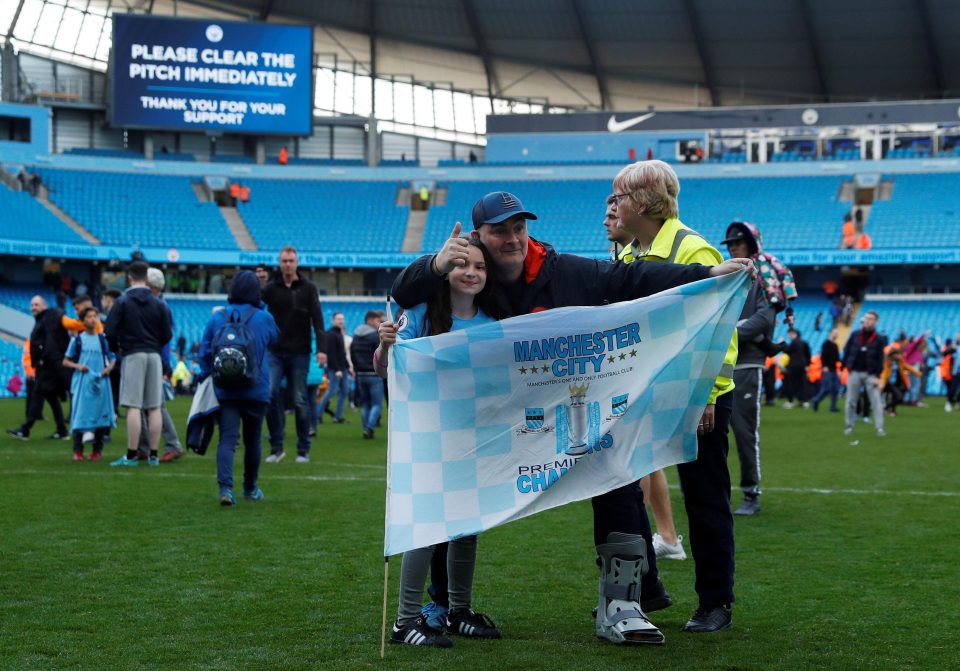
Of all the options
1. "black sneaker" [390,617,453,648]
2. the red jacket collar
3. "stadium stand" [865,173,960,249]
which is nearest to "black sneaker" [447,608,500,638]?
"black sneaker" [390,617,453,648]

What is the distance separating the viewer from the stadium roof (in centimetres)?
4503

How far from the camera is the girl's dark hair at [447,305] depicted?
509 cm

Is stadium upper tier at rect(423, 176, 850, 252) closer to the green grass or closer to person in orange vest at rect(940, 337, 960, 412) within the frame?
person in orange vest at rect(940, 337, 960, 412)

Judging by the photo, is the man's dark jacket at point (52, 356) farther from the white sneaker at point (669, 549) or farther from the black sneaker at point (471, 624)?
the black sneaker at point (471, 624)

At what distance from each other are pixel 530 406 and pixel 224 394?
4588 millimetres

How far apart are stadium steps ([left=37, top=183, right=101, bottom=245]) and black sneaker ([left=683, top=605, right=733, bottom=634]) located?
41.5m

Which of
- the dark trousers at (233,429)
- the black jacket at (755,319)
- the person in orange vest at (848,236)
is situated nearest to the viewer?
the black jacket at (755,319)

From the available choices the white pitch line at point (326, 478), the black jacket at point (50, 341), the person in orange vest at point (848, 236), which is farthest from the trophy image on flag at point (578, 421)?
the person in orange vest at point (848, 236)

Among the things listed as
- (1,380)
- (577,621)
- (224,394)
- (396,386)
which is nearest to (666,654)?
(577,621)

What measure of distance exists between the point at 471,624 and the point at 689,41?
149 feet

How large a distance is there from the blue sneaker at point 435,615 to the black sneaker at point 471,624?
3cm

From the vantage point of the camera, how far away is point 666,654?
4.80m

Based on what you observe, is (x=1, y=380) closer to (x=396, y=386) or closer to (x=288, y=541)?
(x=288, y=541)

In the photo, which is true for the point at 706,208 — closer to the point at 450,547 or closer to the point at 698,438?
the point at 698,438
